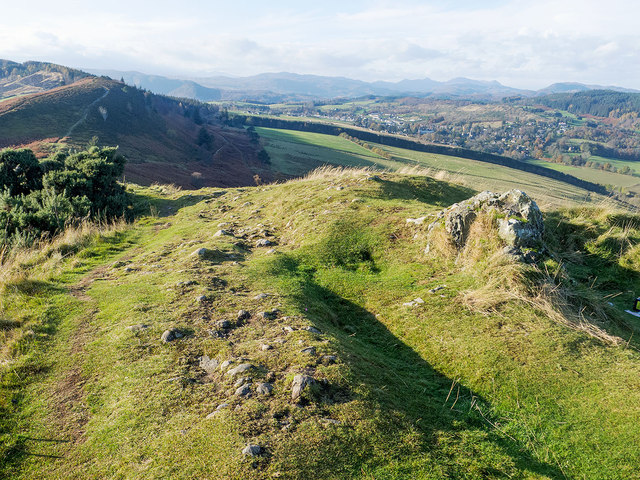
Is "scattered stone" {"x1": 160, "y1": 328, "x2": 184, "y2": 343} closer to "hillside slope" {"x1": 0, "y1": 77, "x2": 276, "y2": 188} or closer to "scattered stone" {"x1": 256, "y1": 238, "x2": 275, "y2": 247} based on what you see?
"scattered stone" {"x1": 256, "y1": 238, "x2": 275, "y2": 247}

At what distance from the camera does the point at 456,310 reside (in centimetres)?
818

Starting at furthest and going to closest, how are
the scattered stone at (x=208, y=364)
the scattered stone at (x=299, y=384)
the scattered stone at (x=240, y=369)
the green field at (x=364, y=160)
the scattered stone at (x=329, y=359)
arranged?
1. the green field at (x=364, y=160)
2. the scattered stone at (x=208, y=364)
3. the scattered stone at (x=329, y=359)
4. the scattered stone at (x=240, y=369)
5. the scattered stone at (x=299, y=384)

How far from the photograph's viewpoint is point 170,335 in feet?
22.5

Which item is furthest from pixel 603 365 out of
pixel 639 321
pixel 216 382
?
pixel 216 382

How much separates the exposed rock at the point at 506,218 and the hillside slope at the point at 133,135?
51.4m

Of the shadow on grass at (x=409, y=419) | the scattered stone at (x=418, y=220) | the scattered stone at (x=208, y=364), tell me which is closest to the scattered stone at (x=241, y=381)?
the scattered stone at (x=208, y=364)

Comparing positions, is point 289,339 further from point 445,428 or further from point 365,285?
point 365,285

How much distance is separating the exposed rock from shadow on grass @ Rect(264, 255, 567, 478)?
417 centimetres

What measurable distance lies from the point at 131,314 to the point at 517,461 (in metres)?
7.47

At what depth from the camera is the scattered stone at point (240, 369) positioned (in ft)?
18.6

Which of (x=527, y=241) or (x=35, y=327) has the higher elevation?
(x=527, y=241)

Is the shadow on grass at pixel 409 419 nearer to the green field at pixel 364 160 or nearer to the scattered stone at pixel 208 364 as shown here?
the scattered stone at pixel 208 364

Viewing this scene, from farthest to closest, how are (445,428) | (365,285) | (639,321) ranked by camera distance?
(365,285) → (639,321) → (445,428)

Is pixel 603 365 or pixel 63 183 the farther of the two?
pixel 63 183
